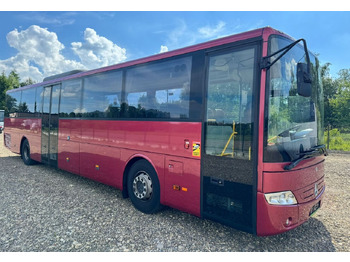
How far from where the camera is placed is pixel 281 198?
3.34m

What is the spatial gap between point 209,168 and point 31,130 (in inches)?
322

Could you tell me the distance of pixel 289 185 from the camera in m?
3.39

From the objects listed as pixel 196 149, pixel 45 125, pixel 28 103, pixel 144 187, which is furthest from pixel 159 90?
pixel 28 103

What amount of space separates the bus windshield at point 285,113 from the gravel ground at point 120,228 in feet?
4.75

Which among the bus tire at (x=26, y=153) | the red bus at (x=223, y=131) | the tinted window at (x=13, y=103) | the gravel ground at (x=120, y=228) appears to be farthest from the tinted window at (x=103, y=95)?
the tinted window at (x=13, y=103)

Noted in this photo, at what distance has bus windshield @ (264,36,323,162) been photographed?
3350 millimetres

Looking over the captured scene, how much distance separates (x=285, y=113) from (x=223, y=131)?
0.89 metres

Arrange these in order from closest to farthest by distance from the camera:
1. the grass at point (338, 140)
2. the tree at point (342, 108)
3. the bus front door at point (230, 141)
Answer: the bus front door at point (230, 141), the grass at point (338, 140), the tree at point (342, 108)

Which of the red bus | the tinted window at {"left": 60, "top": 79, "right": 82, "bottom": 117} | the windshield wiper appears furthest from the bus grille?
the tinted window at {"left": 60, "top": 79, "right": 82, "bottom": 117}

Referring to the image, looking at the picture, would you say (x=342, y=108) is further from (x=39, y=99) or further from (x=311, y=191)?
(x=39, y=99)

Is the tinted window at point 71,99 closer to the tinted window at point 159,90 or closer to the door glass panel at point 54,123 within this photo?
the door glass panel at point 54,123

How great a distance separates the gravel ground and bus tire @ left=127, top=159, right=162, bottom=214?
18cm

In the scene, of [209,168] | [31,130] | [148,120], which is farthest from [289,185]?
[31,130]

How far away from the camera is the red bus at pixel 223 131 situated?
3354 millimetres
